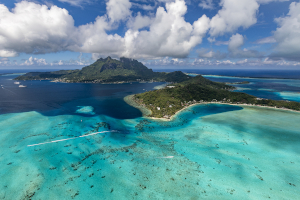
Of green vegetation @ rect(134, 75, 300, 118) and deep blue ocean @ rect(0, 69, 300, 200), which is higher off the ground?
green vegetation @ rect(134, 75, 300, 118)

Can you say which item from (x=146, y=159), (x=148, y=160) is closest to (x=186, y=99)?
(x=146, y=159)

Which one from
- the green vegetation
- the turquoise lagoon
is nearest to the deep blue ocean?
the turquoise lagoon

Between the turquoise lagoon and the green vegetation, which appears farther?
the green vegetation

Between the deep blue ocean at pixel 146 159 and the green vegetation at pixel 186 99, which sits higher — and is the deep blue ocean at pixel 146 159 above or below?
below

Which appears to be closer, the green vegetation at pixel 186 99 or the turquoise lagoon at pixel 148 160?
the turquoise lagoon at pixel 148 160

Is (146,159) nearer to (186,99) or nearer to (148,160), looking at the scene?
(148,160)

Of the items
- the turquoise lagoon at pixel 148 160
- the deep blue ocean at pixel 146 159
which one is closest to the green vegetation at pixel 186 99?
the deep blue ocean at pixel 146 159

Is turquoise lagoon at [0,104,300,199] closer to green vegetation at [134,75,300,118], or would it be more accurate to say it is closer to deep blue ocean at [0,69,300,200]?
deep blue ocean at [0,69,300,200]

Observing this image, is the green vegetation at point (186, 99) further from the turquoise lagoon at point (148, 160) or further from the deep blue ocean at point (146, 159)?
the turquoise lagoon at point (148, 160)

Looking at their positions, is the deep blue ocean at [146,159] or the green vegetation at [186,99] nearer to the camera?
the deep blue ocean at [146,159]

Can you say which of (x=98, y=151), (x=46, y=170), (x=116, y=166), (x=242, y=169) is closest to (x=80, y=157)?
(x=98, y=151)

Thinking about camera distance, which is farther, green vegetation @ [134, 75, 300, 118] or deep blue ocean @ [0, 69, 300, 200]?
green vegetation @ [134, 75, 300, 118]
